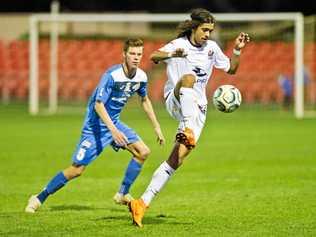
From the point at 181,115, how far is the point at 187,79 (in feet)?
1.56

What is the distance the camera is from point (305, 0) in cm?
4947

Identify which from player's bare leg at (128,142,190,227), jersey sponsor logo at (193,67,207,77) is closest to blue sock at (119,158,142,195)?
player's bare leg at (128,142,190,227)

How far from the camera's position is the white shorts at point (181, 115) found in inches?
421

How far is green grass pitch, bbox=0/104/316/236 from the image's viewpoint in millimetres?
10492

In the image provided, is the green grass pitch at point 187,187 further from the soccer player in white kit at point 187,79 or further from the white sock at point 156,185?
the soccer player in white kit at point 187,79

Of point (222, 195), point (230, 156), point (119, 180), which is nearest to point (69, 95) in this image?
point (230, 156)

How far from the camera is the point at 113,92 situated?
38.5ft

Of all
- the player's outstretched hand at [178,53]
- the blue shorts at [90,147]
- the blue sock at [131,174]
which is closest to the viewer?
the player's outstretched hand at [178,53]

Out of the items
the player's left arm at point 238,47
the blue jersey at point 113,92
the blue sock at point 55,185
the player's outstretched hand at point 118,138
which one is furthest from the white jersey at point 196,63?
the blue sock at point 55,185

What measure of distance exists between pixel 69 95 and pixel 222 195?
2539 centimetres

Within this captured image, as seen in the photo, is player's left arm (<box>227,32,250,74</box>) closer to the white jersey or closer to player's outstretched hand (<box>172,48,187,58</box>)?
the white jersey

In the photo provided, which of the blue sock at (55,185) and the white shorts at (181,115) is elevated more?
the white shorts at (181,115)

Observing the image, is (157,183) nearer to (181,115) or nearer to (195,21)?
(181,115)

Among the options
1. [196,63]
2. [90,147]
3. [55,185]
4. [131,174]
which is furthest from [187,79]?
[55,185]
